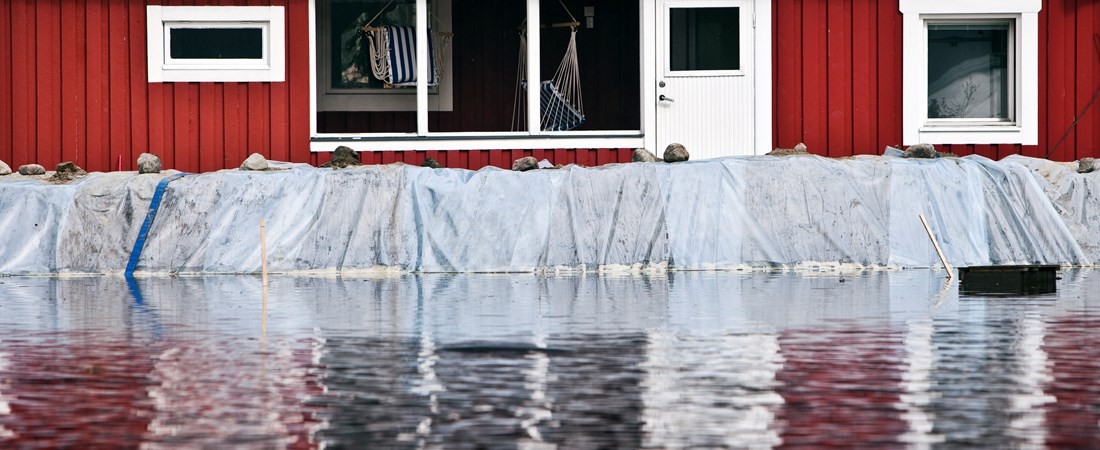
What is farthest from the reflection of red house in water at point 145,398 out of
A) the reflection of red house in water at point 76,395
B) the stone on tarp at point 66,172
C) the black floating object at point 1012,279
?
the stone on tarp at point 66,172

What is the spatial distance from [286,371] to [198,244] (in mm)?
9572

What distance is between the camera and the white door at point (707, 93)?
20141 millimetres

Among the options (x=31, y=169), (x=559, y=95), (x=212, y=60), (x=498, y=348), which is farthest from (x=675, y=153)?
(x=498, y=348)

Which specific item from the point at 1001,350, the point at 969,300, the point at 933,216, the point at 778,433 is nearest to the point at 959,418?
the point at 778,433

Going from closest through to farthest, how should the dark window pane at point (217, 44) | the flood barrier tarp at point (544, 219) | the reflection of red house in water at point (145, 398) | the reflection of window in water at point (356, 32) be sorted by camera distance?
the reflection of red house in water at point (145, 398), the flood barrier tarp at point (544, 219), the dark window pane at point (217, 44), the reflection of window in water at point (356, 32)

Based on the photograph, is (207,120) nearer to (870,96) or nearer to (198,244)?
(198,244)

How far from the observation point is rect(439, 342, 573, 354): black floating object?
9484mm

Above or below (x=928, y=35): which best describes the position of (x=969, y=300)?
below

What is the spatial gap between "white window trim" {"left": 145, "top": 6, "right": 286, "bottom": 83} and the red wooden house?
2 cm

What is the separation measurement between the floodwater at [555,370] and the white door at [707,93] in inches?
232

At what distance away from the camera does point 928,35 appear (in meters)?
20.7

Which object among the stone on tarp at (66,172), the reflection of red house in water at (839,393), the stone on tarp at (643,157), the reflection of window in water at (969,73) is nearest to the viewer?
the reflection of red house in water at (839,393)

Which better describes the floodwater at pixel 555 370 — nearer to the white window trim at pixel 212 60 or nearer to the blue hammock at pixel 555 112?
the white window trim at pixel 212 60

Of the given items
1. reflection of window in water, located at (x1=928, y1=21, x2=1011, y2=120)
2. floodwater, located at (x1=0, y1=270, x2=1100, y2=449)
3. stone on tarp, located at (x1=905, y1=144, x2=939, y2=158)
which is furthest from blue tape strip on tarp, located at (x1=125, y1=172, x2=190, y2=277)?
reflection of window in water, located at (x1=928, y1=21, x2=1011, y2=120)
